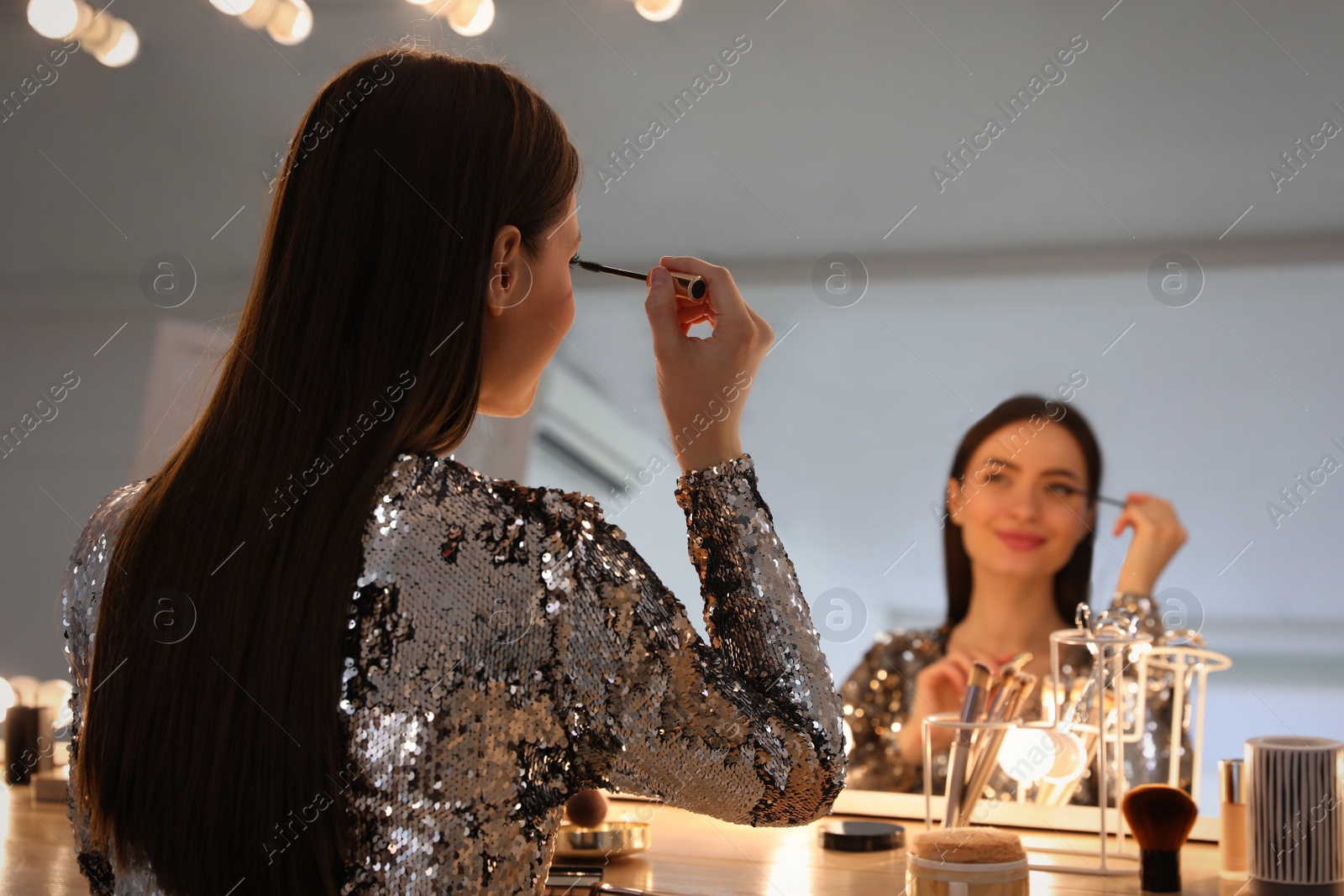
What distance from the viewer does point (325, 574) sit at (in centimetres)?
45

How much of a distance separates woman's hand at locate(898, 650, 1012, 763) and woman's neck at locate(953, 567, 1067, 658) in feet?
0.10

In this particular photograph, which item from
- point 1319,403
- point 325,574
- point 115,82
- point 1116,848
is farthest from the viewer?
point 115,82

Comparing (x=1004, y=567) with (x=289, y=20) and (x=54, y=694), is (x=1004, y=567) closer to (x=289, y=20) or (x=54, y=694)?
(x=54, y=694)

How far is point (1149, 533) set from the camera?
2.11 metres

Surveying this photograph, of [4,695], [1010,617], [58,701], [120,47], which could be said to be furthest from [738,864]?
[120,47]

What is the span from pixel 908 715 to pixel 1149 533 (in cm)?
57

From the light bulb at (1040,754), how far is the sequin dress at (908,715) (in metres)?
0.65

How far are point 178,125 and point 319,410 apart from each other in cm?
225

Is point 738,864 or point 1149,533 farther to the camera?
point 1149,533

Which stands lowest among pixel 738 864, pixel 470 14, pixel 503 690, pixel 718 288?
pixel 738 864

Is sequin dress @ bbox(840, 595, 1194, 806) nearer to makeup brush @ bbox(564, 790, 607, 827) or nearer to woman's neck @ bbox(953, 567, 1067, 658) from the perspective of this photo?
woman's neck @ bbox(953, 567, 1067, 658)

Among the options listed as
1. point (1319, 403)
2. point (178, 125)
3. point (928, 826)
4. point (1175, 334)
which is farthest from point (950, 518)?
point (178, 125)

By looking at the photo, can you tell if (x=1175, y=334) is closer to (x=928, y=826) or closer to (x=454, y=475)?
(x=928, y=826)

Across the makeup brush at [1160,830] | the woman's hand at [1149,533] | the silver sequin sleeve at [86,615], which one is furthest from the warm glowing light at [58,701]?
the woman's hand at [1149,533]
